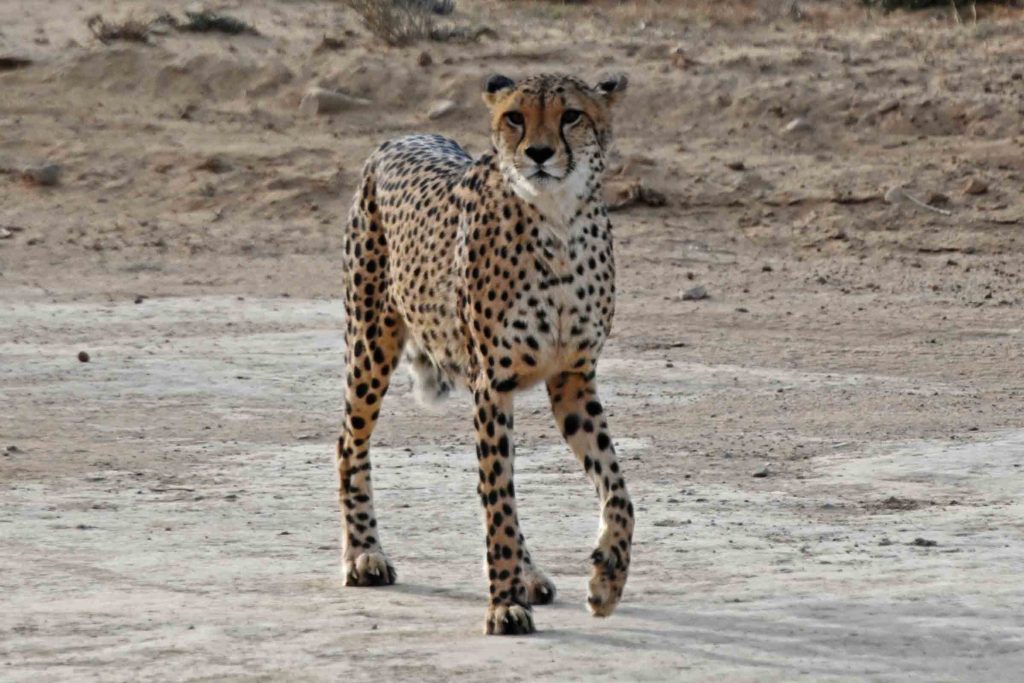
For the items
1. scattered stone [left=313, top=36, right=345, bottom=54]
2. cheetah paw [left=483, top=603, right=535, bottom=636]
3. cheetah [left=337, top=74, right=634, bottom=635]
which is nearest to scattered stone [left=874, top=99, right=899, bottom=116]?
scattered stone [left=313, top=36, right=345, bottom=54]

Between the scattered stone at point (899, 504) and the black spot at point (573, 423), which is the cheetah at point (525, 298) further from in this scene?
the scattered stone at point (899, 504)

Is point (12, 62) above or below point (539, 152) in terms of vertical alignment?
below

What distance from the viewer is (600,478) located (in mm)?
5949

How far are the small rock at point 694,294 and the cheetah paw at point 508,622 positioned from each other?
21.3 ft

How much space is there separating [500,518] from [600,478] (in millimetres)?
321

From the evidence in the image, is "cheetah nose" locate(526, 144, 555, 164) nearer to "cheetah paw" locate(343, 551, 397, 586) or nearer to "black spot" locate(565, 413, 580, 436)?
"black spot" locate(565, 413, 580, 436)

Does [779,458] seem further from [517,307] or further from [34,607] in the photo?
[34,607]

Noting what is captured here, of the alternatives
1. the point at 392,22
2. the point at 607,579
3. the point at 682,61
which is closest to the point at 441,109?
the point at 392,22

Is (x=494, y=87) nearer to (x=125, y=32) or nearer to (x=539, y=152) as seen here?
(x=539, y=152)

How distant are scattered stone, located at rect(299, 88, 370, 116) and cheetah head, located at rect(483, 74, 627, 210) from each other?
10.6 m

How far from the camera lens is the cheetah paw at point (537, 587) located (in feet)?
19.9

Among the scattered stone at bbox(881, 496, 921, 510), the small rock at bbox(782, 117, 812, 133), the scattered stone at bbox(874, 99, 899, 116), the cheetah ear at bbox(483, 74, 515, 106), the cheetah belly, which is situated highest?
the cheetah ear at bbox(483, 74, 515, 106)

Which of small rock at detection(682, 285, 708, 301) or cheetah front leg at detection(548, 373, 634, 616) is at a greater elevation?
cheetah front leg at detection(548, 373, 634, 616)

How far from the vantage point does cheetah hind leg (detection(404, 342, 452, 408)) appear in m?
6.76
